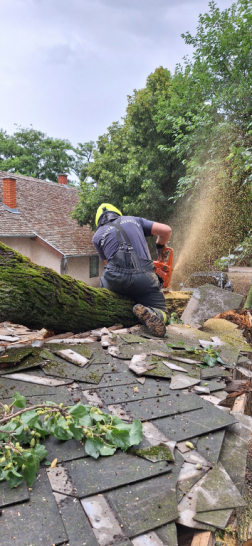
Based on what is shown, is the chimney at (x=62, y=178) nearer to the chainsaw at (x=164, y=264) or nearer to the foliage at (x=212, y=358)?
the chainsaw at (x=164, y=264)

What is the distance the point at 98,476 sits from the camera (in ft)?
5.02

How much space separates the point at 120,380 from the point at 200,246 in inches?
350

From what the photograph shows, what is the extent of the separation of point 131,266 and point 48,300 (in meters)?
1.23

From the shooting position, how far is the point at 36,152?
3241 cm

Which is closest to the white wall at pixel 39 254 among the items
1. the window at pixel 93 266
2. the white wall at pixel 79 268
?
the white wall at pixel 79 268

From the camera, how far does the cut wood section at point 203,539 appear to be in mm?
1303

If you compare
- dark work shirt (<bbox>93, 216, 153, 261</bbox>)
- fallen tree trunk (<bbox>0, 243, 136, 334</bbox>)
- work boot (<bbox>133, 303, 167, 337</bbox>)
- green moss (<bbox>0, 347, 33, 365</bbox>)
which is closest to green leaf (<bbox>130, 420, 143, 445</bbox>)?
green moss (<bbox>0, 347, 33, 365</bbox>)

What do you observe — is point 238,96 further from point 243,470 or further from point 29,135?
point 29,135

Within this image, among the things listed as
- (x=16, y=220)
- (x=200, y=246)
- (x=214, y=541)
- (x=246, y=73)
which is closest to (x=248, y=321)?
(x=214, y=541)

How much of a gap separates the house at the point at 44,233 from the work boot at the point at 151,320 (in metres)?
11.4

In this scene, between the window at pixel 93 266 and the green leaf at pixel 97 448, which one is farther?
the window at pixel 93 266

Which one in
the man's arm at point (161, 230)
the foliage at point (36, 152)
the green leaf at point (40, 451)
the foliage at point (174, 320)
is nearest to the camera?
the green leaf at point (40, 451)

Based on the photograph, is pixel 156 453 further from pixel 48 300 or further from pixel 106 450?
pixel 48 300

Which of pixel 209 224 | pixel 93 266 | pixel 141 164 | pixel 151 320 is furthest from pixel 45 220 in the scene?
pixel 151 320
